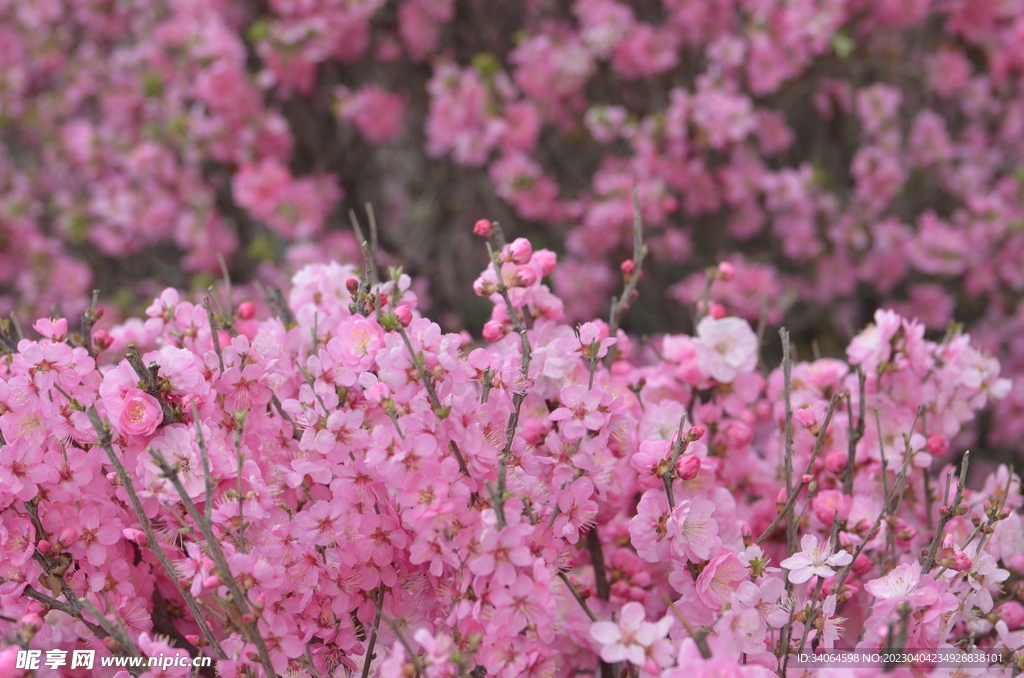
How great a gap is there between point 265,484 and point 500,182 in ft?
6.59

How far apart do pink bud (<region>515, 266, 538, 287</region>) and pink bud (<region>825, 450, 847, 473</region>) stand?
22.8 inches

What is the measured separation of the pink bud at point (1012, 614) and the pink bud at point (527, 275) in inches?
33.7

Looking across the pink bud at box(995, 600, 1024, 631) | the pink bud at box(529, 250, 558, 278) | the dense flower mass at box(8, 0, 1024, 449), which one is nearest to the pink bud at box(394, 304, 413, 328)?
the pink bud at box(529, 250, 558, 278)

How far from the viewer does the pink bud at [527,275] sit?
112 centimetres

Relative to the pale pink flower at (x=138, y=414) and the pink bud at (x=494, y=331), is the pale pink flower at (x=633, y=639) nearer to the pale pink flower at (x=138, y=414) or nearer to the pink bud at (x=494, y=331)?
the pink bud at (x=494, y=331)

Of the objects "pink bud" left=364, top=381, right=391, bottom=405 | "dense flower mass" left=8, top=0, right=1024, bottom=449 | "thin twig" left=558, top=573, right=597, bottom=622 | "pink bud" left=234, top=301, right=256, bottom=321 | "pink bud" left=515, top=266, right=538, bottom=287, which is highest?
"dense flower mass" left=8, top=0, right=1024, bottom=449

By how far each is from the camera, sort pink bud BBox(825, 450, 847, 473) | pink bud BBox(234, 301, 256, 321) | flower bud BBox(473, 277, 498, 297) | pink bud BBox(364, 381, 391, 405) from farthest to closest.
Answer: pink bud BBox(234, 301, 256, 321), pink bud BBox(825, 450, 847, 473), flower bud BBox(473, 277, 498, 297), pink bud BBox(364, 381, 391, 405)

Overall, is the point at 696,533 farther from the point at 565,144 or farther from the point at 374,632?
the point at 565,144

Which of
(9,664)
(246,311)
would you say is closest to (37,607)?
(9,664)

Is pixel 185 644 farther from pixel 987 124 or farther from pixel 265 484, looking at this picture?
pixel 987 124

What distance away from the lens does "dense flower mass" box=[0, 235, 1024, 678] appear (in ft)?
3.06

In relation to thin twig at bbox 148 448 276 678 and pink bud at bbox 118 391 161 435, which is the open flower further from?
pink bud at bbox 118 391 161 435

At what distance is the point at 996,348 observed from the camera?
9.53ft

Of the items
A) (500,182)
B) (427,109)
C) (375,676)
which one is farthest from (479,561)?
(427,109)
